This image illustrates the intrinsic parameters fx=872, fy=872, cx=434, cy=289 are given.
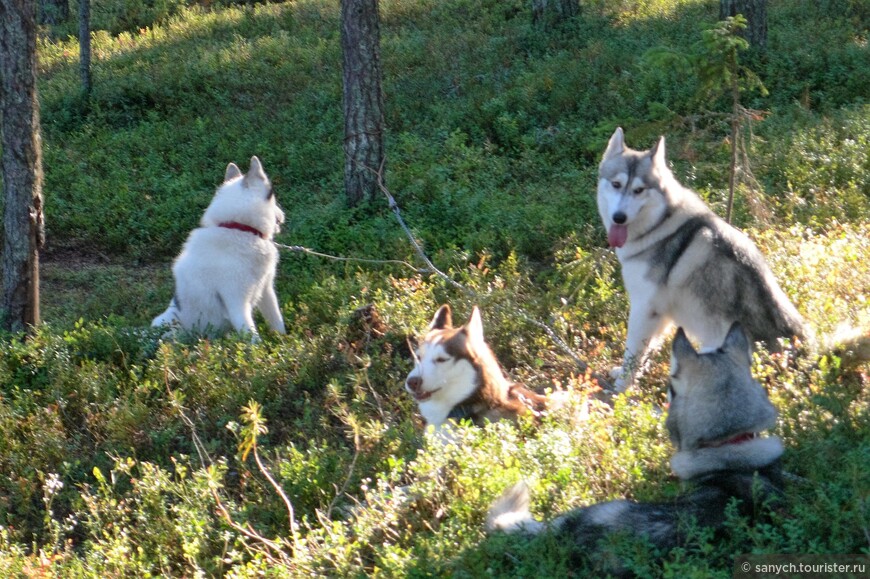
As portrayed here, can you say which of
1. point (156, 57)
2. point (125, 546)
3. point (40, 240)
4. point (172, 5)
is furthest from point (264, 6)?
point (125, 546)

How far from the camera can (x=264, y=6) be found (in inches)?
837

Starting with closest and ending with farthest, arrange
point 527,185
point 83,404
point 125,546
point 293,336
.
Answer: point 125,546, point 83,404, point 293,336, point 527,185

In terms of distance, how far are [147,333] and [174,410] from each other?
1377 millimetres

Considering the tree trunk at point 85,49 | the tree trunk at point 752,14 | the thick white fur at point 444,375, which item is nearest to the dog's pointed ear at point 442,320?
the thick white fur at point 444,375

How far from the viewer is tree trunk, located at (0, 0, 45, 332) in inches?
323

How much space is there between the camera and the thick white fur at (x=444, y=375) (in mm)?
5777

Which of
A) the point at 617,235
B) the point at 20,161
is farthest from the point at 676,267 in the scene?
the point at 20,161

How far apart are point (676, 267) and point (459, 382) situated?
1.96 m

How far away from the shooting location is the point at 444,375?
228 inches

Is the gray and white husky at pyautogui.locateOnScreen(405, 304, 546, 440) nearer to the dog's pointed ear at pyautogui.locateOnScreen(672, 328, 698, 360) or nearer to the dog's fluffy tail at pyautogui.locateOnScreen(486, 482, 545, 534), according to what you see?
the dog's fluffy tail at pyautogui.locateOnScreen(486, 482, 545, 534)

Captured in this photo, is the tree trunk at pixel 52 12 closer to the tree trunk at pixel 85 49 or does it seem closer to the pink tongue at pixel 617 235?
the tree trunk at pixel 85 49

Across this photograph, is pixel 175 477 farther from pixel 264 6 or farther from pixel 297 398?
pixel 264 6

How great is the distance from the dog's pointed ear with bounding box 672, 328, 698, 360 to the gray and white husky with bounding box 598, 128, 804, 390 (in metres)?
1.65

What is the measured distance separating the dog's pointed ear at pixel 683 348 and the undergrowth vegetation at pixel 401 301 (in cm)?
68
